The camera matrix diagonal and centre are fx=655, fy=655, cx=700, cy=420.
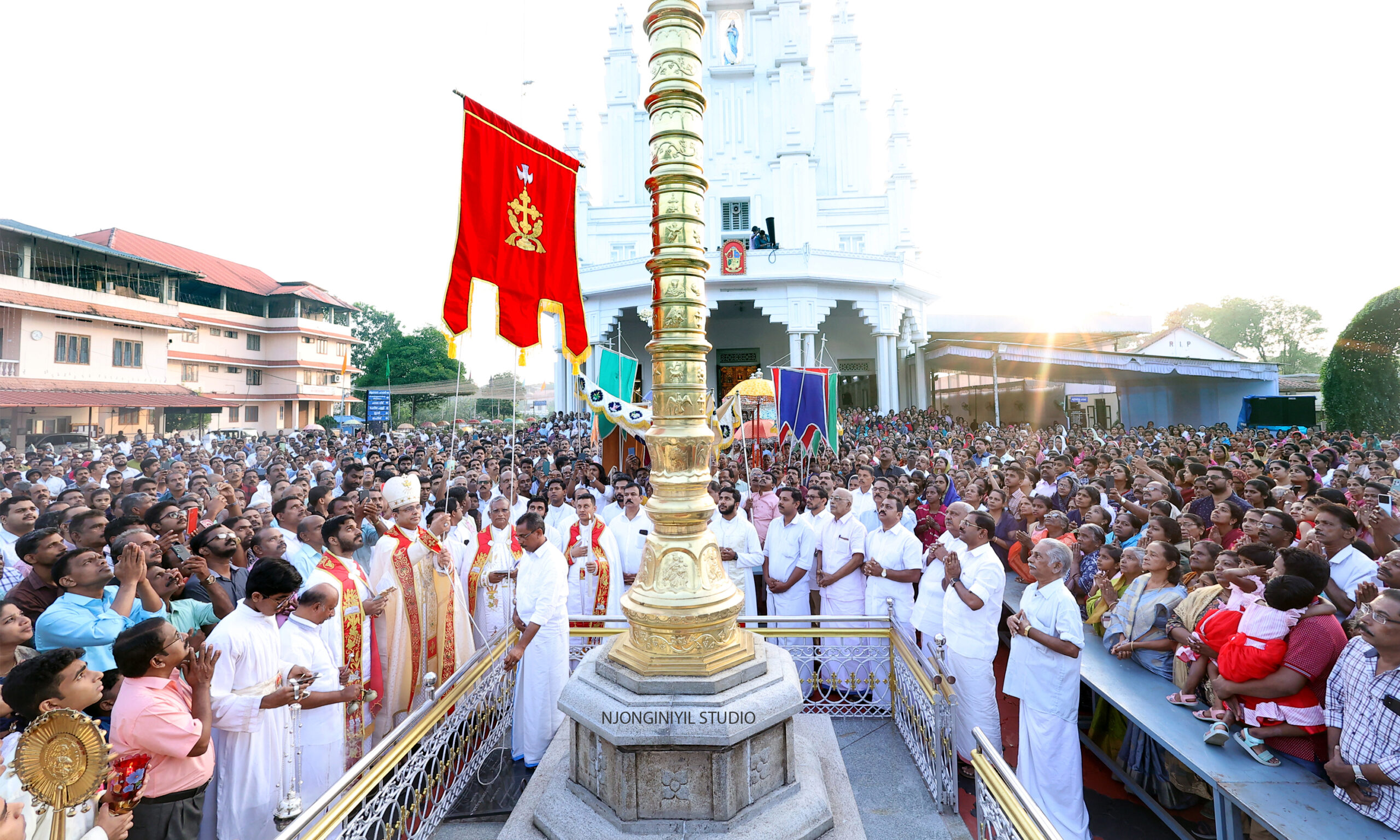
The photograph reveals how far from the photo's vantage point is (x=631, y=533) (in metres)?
6.44

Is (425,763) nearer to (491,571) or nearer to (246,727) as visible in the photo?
(246,727)

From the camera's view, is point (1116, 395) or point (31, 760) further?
point (1116, 395)

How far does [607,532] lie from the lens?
5.79 meters

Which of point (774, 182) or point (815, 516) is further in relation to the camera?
point (774, 182)

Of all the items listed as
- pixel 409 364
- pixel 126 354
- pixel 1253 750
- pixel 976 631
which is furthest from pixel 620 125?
pixel 1253 750

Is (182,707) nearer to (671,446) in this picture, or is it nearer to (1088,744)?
(671,446)

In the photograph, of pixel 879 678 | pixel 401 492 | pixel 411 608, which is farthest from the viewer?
pixel 879 678

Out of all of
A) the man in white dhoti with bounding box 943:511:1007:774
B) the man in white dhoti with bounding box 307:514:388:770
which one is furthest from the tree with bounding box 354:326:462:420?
the man in white dhoti with bounding box 943:511:1007:774

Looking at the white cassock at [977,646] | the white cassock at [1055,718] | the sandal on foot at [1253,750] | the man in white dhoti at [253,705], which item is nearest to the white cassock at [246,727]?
the man in white dhoti at [253,705]

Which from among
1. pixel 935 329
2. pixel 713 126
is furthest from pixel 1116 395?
pixel 713 126

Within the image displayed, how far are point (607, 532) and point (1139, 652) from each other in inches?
162

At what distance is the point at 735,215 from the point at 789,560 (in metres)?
22.8

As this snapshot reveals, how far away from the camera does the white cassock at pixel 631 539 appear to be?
6.35 metres

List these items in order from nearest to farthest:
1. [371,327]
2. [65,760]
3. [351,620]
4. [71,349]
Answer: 1. [65,760]
2. [351,620]
3. [71,349]
4. [371,327]
